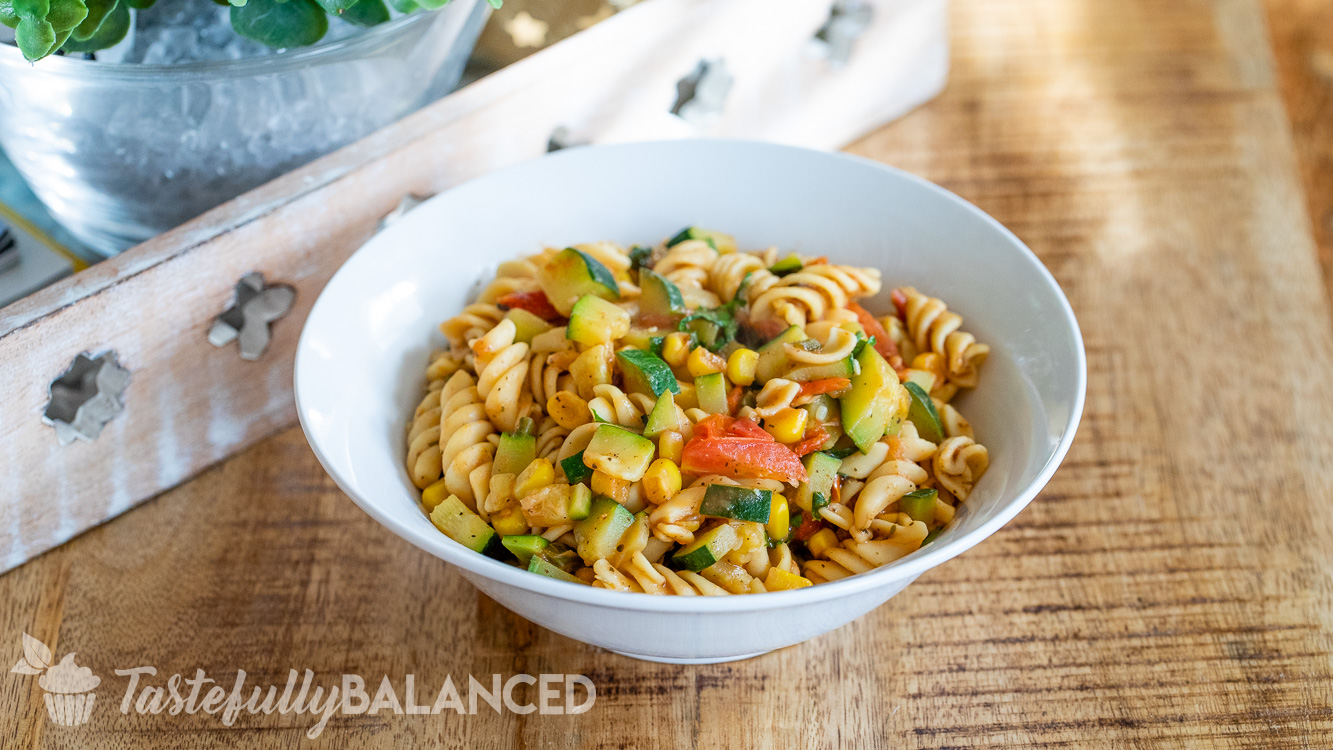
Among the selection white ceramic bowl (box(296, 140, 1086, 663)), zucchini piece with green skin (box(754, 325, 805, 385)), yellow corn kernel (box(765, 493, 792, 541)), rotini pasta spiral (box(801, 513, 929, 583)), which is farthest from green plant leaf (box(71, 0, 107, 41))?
rotini pasta spiral (box(801, 513, 929, 583))

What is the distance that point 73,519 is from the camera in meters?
1.92

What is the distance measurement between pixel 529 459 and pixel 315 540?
0.55m

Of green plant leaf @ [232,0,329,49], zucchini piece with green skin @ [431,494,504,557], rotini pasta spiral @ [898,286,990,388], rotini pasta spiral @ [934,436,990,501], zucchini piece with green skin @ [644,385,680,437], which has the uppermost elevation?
green plant leaf @ [232,0,329,49]

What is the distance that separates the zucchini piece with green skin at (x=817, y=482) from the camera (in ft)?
5.17

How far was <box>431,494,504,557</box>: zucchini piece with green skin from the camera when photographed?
60.8 inches

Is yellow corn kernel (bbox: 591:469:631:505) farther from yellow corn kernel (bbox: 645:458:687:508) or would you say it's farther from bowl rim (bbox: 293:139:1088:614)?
bowl rim (bbox: 293:139:1088:614)

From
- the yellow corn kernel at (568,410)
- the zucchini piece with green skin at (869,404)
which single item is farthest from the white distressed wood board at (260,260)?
the zucchini piece with green skin at (869,404)

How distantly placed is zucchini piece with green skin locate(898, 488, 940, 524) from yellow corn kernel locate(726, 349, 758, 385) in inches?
13.0

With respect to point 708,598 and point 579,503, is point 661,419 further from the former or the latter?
point 708,598

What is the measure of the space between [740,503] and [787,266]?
61 centimetres

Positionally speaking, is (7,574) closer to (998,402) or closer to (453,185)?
(453,185)

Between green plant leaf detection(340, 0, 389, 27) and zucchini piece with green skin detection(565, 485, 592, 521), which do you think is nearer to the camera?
zucchini piece with green skin detection(565, 485, 592, 521)

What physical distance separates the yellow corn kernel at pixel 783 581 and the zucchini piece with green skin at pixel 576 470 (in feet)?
1.05

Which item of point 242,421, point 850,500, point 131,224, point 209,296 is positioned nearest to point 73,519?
point 242,421
